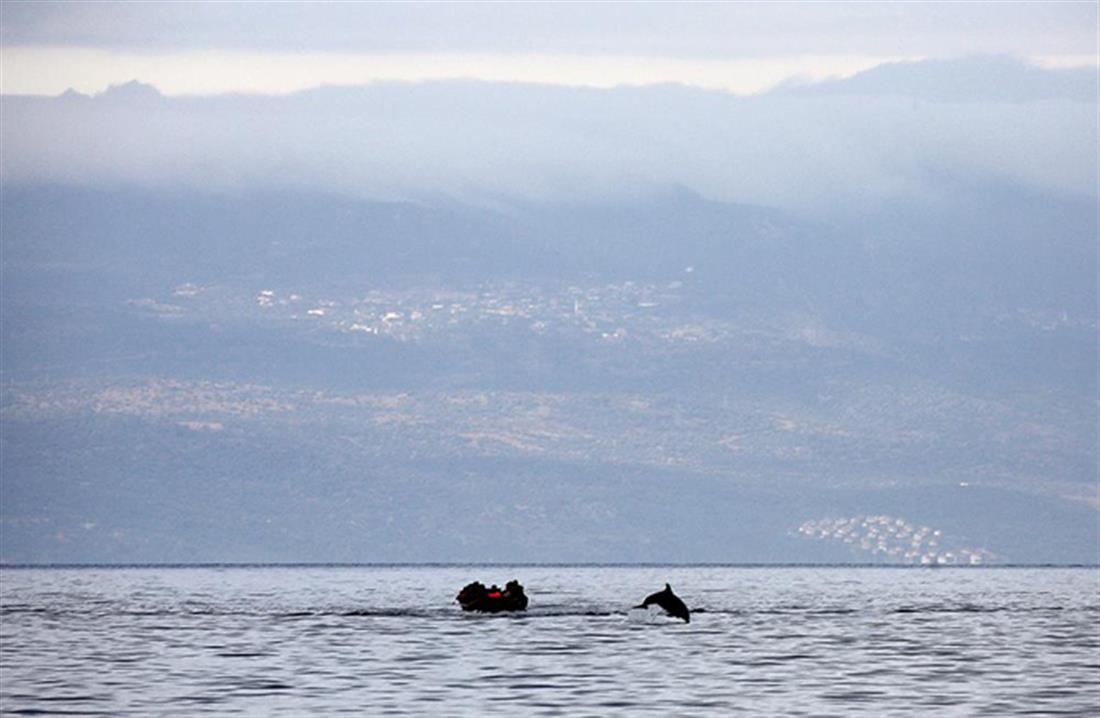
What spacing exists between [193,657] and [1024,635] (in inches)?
1628

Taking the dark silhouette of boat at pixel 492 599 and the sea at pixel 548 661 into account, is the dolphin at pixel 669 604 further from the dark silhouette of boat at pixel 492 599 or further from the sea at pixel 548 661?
the dark silhouette of boat at pixel 492 599

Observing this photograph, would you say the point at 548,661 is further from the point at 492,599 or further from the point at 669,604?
the point at 492,599

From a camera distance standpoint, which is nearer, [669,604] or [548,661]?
[548,661]

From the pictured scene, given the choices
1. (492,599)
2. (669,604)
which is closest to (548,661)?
(669,604)

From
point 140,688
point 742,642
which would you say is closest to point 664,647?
point 742,642

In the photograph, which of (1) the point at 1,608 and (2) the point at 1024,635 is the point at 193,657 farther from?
(1) the point at 1,608

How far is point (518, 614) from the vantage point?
438ft

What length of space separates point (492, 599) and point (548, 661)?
4022cm

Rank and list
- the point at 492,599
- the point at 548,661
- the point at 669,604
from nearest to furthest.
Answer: the point at 548,661
the point at 669,604
the point at 492,599

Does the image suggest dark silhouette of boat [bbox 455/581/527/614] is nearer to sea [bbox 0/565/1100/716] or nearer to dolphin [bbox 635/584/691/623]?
sea [bbox 0/565/1100/716]

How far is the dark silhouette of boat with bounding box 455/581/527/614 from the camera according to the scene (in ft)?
431

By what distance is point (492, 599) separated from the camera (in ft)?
431

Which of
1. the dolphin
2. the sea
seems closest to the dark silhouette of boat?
the sea

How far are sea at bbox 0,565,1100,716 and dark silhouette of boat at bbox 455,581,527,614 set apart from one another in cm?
88
